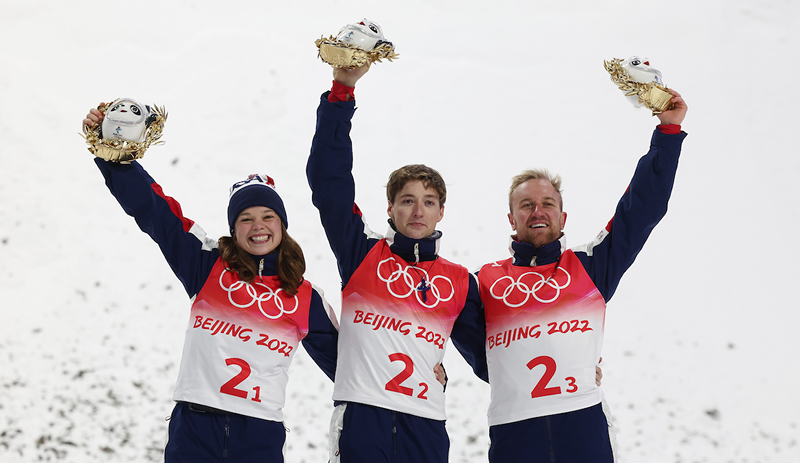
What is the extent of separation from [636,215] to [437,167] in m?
3.93

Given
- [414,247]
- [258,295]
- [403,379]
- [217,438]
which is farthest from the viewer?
[414,247]

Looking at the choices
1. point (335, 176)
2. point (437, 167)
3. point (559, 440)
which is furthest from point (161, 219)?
point (437, 167)

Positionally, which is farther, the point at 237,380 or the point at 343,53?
the point at 343,53

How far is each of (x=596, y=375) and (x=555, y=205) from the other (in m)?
0.80

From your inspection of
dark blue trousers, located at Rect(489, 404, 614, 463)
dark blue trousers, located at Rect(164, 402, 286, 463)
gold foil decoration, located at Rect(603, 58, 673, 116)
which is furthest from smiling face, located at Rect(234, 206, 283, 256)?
gold foil decoration, located at Rect(603, 58, 673, 116)

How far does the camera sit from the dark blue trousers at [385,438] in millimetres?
2490

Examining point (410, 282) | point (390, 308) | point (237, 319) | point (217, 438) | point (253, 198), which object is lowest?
point (217, 438)

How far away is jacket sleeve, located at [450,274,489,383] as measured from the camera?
9.54ft

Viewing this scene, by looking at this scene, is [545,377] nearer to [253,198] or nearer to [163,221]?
[253,198]

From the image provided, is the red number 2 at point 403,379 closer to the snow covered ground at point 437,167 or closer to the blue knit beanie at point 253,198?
the blue knit beanie at point 253,198

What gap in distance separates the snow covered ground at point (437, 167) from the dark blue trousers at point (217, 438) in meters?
1.85

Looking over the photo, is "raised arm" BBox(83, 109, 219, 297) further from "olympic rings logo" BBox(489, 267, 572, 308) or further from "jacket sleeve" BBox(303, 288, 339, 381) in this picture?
"olympic rings logo" BBox(489, 267, 572, 308)

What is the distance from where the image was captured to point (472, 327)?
291cm

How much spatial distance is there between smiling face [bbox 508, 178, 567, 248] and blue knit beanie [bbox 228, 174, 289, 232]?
1.09 metres
